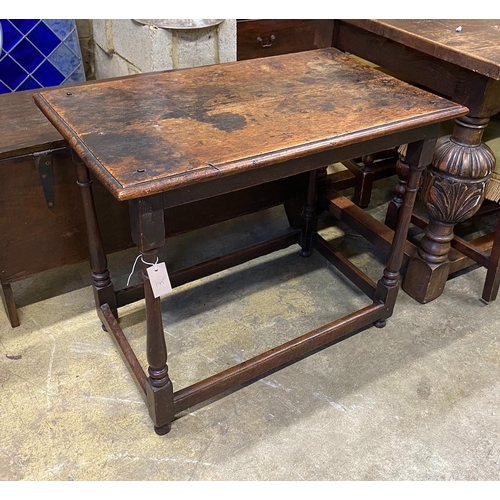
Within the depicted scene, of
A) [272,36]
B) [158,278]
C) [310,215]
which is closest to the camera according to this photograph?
[158,278]

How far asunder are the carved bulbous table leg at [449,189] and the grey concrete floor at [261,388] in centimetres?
15

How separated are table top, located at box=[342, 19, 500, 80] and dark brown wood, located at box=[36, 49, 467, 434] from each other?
0.42 feet

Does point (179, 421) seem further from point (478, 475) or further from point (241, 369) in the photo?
point (478, 475)

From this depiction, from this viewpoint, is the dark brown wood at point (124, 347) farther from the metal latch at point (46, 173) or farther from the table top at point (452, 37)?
the table top at point (452, 37)

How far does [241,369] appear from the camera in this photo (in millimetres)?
1546

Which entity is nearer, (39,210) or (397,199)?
(39,210)

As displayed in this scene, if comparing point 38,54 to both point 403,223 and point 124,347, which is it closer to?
point 124,347

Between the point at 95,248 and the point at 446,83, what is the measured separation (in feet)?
3.79

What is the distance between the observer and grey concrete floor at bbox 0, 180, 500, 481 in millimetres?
1447

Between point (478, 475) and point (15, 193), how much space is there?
4.84ft

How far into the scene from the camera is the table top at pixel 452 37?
149 cm

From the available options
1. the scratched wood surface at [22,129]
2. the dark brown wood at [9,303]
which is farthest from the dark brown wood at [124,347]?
the scratched wood surface at [22,129]

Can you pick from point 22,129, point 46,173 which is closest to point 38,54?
point 22,129

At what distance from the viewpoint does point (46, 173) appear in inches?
63.8
